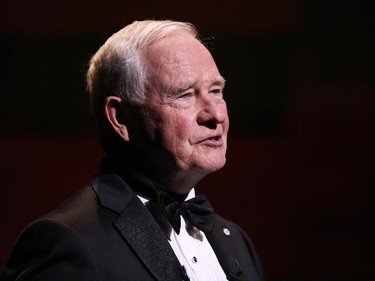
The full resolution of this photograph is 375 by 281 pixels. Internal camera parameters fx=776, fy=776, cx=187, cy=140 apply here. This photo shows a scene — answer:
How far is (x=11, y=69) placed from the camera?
108 inches

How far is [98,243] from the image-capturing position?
1.62 metres

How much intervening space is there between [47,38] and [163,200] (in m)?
1.22

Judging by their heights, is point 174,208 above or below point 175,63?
below

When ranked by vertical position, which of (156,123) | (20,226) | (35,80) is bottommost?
(20,226)

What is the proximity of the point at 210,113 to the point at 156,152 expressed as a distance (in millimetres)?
153

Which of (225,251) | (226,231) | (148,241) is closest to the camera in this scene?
(148,241)

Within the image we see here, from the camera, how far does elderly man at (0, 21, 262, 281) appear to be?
1689 mm

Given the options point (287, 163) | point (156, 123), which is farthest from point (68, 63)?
point (156, 123)

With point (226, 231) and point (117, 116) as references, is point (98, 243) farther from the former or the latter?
point (226, 231)

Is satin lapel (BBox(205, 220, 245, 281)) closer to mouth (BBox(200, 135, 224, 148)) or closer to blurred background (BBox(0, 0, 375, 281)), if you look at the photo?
mouth (BBox(200, 135, 224, 148))

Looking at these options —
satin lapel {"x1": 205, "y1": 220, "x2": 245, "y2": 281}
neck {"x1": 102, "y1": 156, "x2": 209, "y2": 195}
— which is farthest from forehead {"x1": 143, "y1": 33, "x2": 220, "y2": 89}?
satin lapel {"x1": 205, "y1": 220, "x2": 245, "y2": 281}

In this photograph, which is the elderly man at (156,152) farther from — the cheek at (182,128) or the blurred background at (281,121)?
the blurred background at (281,121)

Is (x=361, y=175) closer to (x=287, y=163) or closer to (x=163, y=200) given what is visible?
(x=287, y=163)

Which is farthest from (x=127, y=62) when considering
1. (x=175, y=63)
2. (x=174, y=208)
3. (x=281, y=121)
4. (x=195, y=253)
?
(x=281, y=121)
